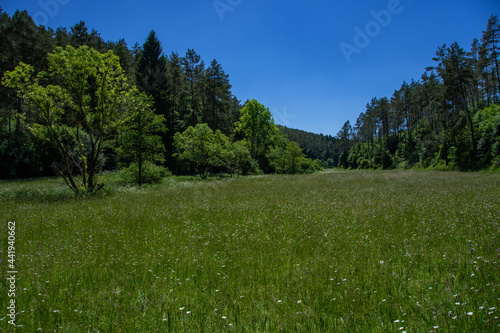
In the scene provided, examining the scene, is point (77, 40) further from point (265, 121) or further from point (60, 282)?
point (60, 282)

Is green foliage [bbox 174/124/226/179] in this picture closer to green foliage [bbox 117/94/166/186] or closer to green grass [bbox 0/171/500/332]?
green foliage [bbox 117/94/166/186]

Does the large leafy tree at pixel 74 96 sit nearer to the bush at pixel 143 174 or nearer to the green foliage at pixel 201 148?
the bush at pixel 143 174

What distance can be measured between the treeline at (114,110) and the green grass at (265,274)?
10544 mm

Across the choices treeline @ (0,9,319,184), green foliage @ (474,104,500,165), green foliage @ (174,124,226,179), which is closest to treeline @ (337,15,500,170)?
green foliage @ (474,104,500,165)

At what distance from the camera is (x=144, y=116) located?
79.4 feet

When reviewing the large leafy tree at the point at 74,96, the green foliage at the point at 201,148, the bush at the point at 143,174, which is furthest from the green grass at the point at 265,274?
the green foliage at the point at 201,148

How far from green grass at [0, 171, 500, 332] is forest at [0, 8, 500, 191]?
10.3 meters

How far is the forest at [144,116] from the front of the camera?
1442cm

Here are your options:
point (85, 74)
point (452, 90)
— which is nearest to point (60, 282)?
point (85, 74)

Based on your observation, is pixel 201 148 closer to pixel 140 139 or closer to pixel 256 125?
pixel 140 139

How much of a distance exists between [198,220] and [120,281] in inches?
148

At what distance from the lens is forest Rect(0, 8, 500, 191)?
14.4m

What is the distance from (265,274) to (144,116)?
79.7 feet

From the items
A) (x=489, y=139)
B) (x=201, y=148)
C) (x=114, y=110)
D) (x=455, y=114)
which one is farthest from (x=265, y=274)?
(x=455, y=114)
